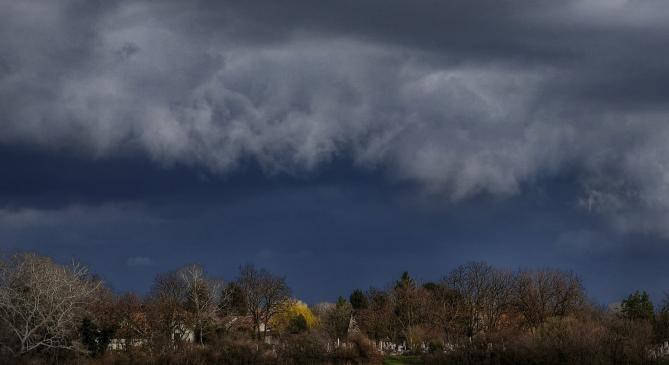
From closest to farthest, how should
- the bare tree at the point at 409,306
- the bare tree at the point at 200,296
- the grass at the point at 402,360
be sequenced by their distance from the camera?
the grass at the point at 402,360, the bare tree at the point at 200,296, the bare tree at the point at 409,306

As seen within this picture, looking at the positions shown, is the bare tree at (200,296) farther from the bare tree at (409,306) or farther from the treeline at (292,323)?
the bare tree at (409,306)

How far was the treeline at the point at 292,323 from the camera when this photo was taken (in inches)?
2104

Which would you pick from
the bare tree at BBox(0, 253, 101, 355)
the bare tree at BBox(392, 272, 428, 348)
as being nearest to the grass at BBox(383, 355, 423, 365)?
the bare tree at BBox(392, 272, 428, 348)

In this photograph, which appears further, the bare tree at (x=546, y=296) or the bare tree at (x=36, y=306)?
the bare tree at (x=546, y=296)

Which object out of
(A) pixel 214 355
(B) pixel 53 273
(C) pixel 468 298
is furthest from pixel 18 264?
(C) pixel 468 298

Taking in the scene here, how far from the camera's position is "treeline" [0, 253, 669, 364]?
175 feet

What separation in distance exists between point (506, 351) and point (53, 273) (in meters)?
33.1

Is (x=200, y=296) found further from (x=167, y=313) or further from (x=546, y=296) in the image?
(x=546, y=296)

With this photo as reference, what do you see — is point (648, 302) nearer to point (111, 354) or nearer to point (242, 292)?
point (242, 292)

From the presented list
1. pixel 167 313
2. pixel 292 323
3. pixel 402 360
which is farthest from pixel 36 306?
pixel 292 323

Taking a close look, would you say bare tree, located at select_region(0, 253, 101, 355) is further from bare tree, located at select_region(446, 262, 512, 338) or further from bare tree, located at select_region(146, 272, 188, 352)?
bare tree, located at select_region(446, 262, 512, 338)

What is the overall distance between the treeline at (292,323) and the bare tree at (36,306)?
0.11 meters

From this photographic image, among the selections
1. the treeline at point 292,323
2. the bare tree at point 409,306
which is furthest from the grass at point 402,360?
the bare tree at point 409,306

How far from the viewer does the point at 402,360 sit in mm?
63688
